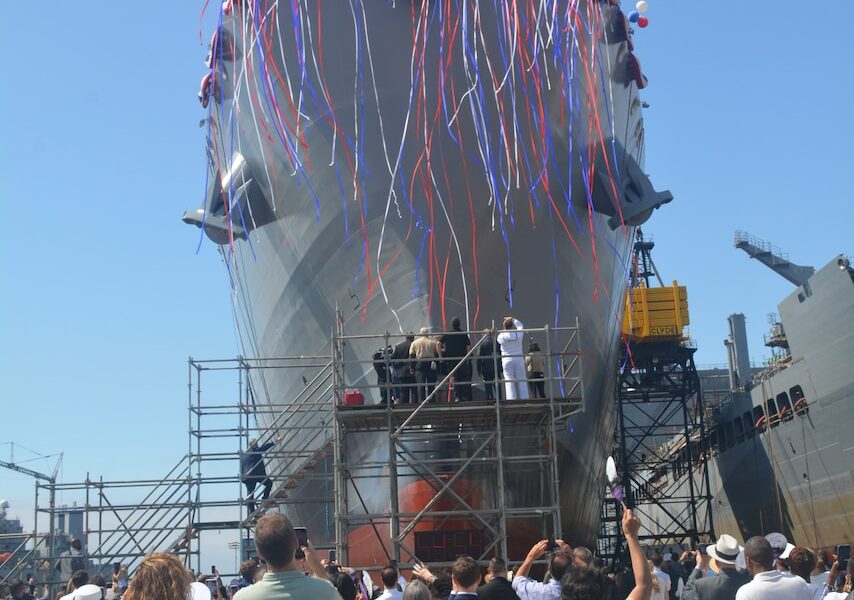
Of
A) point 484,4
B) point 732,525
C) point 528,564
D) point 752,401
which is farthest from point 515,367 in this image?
point 732,525

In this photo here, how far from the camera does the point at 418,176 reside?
11680 mm

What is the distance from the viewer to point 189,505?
12.2 metres

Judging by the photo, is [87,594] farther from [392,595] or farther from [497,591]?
[497,591]

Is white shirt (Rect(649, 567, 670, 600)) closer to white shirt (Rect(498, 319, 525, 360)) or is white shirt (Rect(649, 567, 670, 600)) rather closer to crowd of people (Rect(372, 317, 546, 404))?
crowd of people (Rect(372, 317, 546, 404))

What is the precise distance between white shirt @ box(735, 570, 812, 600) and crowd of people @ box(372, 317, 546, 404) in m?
5.73

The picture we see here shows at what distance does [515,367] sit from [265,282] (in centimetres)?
404

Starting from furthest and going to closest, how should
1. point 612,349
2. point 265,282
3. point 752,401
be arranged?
1. point 752,401
2. point 612,349
3. point 265,282

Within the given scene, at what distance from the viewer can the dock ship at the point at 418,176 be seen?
37.8ft

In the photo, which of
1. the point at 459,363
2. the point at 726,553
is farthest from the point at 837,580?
the point at 459,363

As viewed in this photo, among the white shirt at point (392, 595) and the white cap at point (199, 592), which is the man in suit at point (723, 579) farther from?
the white cap at point (199, 592)

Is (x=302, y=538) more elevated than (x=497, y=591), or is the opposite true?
(x=302, y=538)

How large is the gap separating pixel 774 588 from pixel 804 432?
1811cm

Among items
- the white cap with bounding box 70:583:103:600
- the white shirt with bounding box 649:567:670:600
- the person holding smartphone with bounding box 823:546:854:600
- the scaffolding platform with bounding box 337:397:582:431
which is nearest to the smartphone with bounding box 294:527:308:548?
the white cap with bounding box 70:583:103:600

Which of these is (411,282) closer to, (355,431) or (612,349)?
(355,431)
